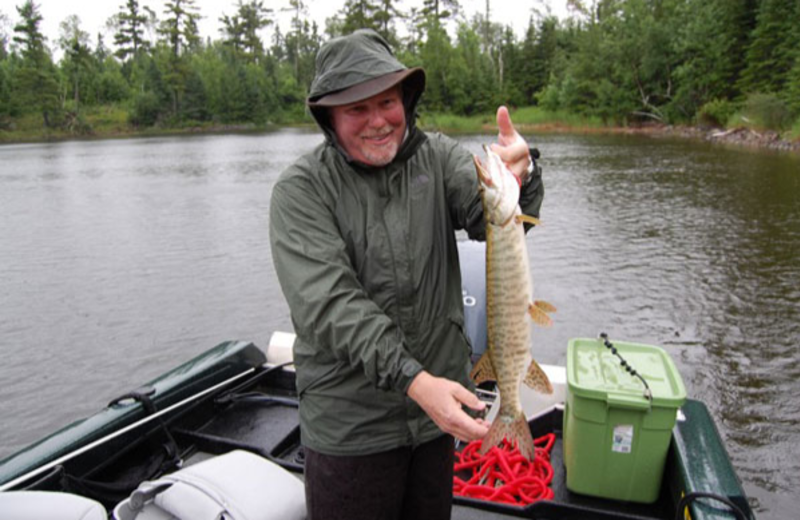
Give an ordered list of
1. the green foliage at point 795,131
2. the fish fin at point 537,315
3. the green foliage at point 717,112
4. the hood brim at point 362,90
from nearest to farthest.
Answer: the hood brim at point 362,90 < the fish fin at point 537,315 < the green foliage at point 795,131 < the green foliage at point 717,112

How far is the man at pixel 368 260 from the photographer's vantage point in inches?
85.7

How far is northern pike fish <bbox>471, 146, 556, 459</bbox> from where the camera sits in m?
2.50

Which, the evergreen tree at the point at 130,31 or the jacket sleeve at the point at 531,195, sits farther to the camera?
the evergreen tree at the point at 130,31

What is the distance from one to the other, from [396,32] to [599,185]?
61.3m

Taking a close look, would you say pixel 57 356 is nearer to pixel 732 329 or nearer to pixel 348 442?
pixel 348 442

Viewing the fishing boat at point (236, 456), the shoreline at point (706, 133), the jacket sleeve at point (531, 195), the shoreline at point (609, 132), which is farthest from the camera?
the shoreline at point (609, 132)

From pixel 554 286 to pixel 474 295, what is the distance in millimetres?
6753

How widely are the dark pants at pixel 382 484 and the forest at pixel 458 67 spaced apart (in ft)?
Result: 106

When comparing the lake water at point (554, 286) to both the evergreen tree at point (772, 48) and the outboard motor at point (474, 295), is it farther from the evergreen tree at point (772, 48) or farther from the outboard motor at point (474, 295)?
the evergreen tree at point (772, 48)

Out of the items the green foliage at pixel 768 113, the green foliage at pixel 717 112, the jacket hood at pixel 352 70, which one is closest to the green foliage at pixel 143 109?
the green foliage at pixel 717 112

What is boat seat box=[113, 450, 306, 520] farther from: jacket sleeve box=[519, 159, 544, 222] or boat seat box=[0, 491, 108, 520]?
jacket sleeve box=[519, 159, 544, 222]

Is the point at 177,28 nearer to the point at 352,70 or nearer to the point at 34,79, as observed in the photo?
the point at 34,79

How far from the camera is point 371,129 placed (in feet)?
7.58

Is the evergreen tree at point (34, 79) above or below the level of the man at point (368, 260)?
above
